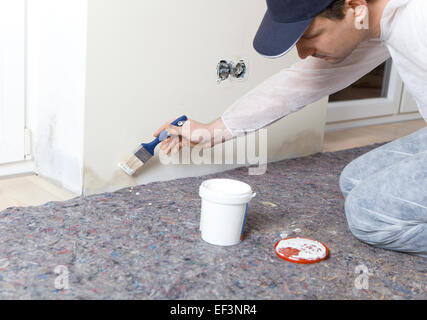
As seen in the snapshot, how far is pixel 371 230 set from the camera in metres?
1.27

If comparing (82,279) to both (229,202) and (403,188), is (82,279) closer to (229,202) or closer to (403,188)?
(229,202)

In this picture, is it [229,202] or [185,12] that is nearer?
[229,202]

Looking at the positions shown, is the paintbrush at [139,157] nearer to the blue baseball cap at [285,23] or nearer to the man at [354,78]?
the man at [354,78]

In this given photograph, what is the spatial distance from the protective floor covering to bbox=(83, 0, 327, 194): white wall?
0.46ft

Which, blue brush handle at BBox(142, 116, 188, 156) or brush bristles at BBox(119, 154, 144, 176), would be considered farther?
brush bristles at BBox(119, 154, 144, 176)

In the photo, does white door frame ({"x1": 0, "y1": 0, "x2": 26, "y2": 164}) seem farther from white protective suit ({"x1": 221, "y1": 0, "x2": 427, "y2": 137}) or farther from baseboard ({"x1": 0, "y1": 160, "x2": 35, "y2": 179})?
white protective suit ({"x1": 221, "y1": 0, "x2": 427, "y2": 137})

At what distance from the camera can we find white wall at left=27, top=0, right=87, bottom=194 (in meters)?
1.47

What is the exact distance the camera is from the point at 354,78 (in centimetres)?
142

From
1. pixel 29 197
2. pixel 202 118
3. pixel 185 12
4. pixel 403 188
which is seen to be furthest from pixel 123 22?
pixel 403 188

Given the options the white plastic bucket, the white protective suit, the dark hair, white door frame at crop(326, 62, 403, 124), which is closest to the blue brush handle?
the white protective suit

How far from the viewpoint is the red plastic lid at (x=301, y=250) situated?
122 cm

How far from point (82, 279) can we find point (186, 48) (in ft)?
2.78

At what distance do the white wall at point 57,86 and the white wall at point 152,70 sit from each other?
0.13 ft
